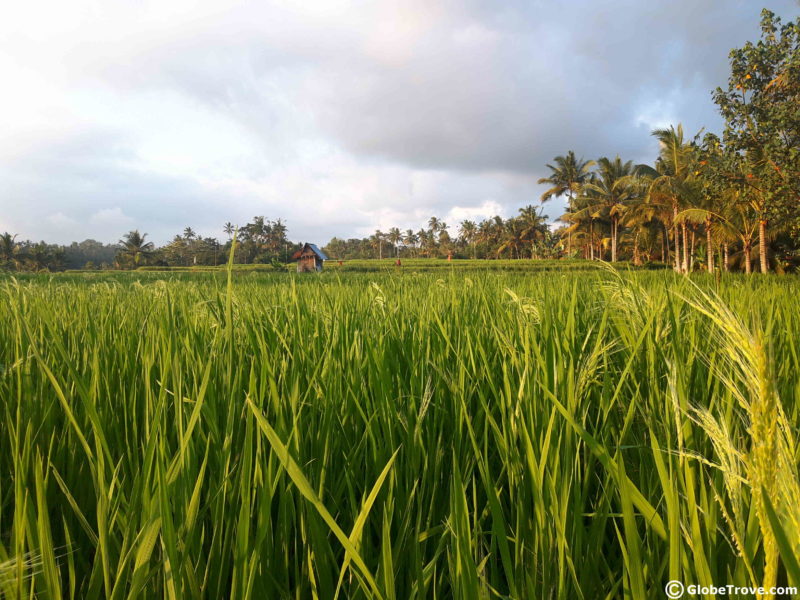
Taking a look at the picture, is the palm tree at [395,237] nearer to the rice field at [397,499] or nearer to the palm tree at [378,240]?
the palm tree at [378,240]

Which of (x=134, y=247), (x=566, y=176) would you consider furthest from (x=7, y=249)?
(x=566, y=176)

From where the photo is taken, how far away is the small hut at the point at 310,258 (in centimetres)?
3456

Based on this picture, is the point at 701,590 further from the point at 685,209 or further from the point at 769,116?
the point at 685,209

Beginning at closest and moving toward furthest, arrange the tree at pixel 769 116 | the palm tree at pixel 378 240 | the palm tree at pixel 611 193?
the tree at pixel 769 116 → the palm tree at pixel 611 193 → the palm tree at pixel 378 240

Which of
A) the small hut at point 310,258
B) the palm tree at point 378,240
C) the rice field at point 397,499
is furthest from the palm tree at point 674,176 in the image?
A: the palm tree at point 378,240

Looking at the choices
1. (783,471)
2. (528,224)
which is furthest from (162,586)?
(528,224)

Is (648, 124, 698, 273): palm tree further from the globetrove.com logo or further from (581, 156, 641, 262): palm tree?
the globetrove.com logo

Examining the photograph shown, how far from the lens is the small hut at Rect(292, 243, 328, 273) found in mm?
34562

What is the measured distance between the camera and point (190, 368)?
1144 mm

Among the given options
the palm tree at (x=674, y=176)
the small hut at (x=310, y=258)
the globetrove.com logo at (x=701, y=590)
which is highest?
the palm tree at (x=674, y=176)

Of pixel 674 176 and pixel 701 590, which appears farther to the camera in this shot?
pixel 674 176

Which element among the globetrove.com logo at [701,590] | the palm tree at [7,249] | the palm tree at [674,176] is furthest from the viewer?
the palm tree at [7,249]

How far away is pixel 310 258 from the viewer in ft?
119

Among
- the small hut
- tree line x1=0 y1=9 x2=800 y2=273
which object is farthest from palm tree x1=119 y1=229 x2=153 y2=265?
the small hut
